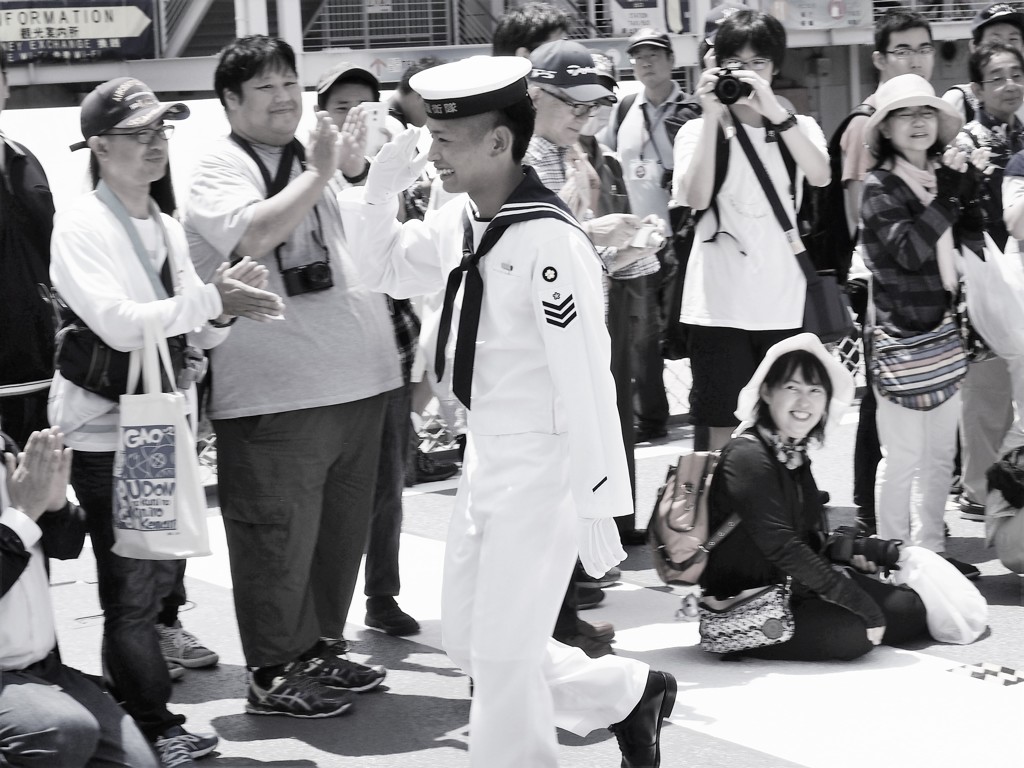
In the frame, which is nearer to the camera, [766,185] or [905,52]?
[766,185]

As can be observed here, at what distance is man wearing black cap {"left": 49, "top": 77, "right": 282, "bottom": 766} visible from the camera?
3994mm

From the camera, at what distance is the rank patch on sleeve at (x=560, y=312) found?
3.31m

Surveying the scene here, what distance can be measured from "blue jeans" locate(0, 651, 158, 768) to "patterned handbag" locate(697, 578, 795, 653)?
1.94 m

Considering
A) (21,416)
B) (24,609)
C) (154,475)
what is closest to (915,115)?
(154,475)

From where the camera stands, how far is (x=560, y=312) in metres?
3.32

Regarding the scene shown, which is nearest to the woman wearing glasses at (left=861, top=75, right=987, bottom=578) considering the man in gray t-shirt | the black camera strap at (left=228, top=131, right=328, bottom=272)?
the man in gray t-shirt

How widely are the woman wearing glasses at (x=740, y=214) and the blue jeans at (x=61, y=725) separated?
2.86m

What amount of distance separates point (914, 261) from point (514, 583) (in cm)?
282

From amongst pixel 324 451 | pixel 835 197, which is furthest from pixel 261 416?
pixel 835 197

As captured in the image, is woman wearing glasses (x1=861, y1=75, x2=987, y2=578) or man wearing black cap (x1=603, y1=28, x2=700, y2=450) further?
man wearing black cap (x1=603, y1=28, x2=700, y2=450)

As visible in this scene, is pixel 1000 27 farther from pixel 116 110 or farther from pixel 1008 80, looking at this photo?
pixel 116 110

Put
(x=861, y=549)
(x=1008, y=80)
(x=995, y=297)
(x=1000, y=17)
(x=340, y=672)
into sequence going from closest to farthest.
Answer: (x=340, y=672) → (x=861, y=549) → (x=995, y=297) → (x=1008, y=80) → (x=1000, y=17)

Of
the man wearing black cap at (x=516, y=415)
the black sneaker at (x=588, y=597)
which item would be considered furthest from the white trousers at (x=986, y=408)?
the man wearing black cap at (x=516, y=415)

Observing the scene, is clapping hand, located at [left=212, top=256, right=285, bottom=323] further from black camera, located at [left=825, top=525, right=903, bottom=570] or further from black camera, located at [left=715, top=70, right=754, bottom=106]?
black camera, located at [left=715, top=70, right=754, bottom=106]
